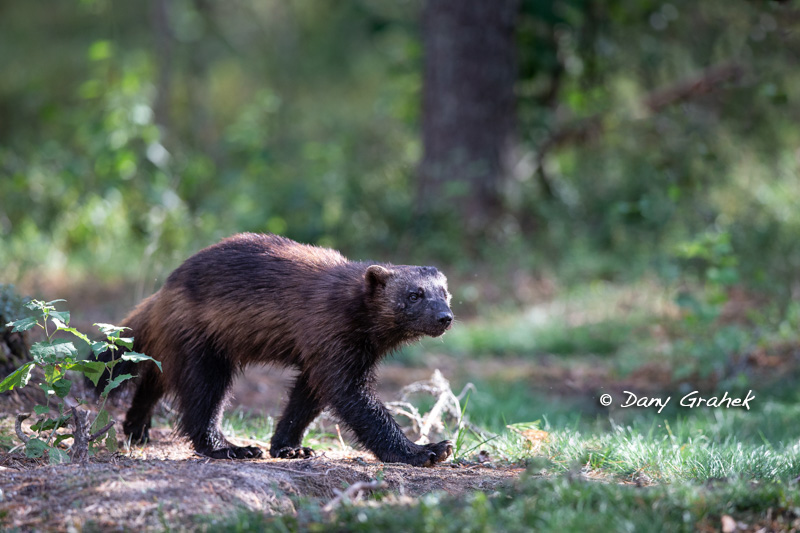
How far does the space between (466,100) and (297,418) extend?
715cm

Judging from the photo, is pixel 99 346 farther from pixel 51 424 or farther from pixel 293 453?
pixel 293 453

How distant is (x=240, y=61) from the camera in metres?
19.4

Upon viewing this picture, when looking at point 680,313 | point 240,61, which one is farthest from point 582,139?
point 240,61

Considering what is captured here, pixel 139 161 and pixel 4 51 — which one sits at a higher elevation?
pixel 4 51

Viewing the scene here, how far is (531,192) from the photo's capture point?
11867 mm

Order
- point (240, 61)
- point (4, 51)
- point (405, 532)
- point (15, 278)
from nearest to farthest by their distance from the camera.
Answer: point (405, 532) → point (15, 278) → point (4, 51) → point (240, 61)

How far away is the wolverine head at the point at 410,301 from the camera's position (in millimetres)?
4750

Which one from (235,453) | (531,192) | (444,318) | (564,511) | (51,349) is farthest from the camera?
(531,192)

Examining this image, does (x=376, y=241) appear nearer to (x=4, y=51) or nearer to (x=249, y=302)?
(x=249, y=302)

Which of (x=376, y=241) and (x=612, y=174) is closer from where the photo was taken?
(x=376, y=241)

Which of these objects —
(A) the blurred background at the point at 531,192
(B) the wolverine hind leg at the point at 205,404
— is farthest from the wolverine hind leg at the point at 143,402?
(A) the blurred background at the point at 531,192

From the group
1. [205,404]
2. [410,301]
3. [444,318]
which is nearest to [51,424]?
[205,404]

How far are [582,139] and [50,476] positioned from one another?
400 inches

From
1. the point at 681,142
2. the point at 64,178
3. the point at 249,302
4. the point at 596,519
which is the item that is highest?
the point at 681,142
